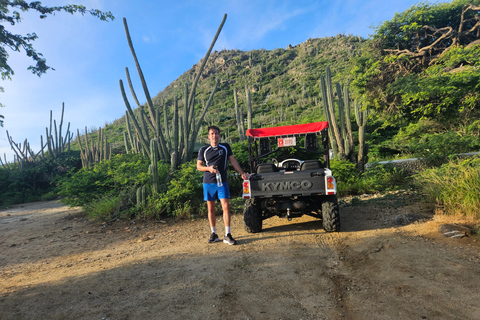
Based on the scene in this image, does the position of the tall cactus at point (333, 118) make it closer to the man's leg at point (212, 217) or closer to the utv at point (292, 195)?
the utv at point (292, 195)

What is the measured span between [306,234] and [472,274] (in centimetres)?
225

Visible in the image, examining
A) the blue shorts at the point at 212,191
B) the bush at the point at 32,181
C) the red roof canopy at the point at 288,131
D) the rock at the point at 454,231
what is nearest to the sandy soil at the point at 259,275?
the rock at the point at 454,231

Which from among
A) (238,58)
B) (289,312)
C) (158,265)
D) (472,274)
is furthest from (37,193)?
(238,58)

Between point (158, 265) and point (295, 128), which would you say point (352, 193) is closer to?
point (295, 128)

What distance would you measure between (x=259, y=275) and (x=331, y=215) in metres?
1.93

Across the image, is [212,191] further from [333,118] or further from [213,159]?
[333,118]

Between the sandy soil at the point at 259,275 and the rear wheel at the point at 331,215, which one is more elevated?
the rear wheel at the point at 331,215

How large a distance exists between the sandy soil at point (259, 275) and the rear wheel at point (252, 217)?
0.43ft

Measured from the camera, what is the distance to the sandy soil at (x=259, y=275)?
243 centimetres

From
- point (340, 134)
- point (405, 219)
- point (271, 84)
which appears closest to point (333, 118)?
point (340, 134)

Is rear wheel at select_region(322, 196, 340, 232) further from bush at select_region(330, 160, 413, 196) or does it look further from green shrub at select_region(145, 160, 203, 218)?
bush at select_region(330, 160, 413, 196)

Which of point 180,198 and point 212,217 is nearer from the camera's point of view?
point 212,217

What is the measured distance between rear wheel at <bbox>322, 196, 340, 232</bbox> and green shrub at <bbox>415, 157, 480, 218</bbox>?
206 cm

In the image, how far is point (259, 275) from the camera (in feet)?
10.3
